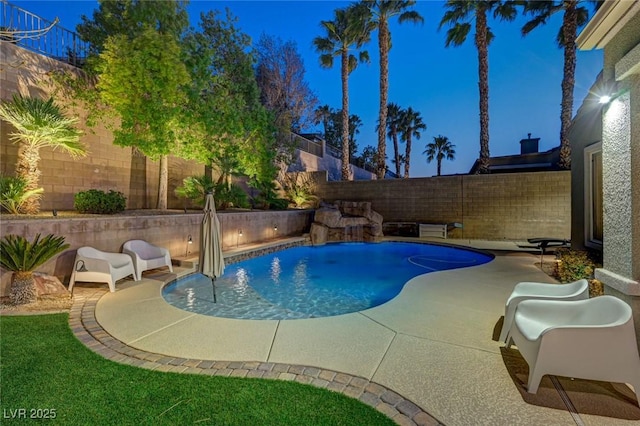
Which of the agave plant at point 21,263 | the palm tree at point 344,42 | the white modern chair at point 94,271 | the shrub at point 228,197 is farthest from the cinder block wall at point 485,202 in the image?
the agave plant at point 21,263

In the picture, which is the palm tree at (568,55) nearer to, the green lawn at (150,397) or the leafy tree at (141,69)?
the green lawn at (150,397)

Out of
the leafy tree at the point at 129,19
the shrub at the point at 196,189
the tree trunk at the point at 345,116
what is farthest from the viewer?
the tree trunk at the point at 345,116

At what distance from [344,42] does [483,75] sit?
28.5ft

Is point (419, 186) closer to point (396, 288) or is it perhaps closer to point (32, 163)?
point (396, 288)

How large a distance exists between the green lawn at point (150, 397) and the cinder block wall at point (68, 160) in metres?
7.31

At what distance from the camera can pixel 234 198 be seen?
12.2 meters

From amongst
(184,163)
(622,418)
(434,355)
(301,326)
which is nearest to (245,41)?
(184,163)

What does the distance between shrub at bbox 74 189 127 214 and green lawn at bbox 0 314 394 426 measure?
17.7 feet

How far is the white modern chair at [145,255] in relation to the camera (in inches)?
243

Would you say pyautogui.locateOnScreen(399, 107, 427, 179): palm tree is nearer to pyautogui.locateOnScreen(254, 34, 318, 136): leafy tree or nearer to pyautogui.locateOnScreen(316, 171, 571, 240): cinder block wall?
pyautogui.locateOnScreen(254, 34, 318, 136): leafy tree

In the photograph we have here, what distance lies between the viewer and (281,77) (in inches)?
808

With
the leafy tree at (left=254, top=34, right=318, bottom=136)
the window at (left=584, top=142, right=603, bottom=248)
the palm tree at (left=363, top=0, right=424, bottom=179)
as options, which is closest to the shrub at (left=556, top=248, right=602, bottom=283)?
the window at (left=584, top=142, right=603, bottom=248)

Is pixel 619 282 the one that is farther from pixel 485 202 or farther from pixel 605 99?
pixel 485 202

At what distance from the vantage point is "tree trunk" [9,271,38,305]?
4.45 meters
